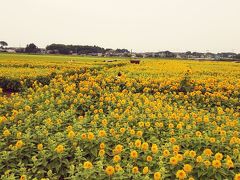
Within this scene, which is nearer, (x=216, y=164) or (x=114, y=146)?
(x=216, y=164)

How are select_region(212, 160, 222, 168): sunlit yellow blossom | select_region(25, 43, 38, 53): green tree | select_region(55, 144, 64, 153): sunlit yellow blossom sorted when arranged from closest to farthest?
select_region(212, 160, 222, 168): sunlit yellow blossom → select_region(55, 144, 64, 153): sunlit yellow blossom → select_region(25, 43, 38, 53): green tree

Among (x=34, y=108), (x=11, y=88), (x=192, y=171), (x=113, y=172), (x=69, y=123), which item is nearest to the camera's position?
(x=113, y=172)

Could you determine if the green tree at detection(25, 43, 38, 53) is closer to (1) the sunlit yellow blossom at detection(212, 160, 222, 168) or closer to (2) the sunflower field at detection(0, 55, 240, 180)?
(2) the sunflower field at detection(0, 55, 240, 180)

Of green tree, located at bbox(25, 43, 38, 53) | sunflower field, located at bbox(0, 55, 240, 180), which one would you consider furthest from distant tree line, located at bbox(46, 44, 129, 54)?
sunflower field, located at bbox(0, 55, 240, 180)

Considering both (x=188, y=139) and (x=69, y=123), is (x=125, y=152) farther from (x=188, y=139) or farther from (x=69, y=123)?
(x=69, y=123)

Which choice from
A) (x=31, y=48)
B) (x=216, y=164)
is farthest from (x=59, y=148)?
(x=31, y=48)

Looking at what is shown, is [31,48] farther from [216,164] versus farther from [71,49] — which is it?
[216,164]

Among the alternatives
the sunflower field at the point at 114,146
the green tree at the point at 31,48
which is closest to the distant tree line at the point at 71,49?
the green tree at the point at 31,48

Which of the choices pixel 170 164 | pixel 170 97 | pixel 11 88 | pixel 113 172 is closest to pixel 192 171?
pixel 170 164

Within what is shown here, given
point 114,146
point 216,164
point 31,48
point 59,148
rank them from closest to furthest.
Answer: point 216,164 < point 59,148 < point 114,146 < point 31,48

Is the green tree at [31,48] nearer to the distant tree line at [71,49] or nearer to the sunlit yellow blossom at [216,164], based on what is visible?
the distant tree line at [71,49]

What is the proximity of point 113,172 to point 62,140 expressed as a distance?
1435 mm

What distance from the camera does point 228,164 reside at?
130 inches

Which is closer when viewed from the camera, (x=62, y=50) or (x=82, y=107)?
(x=82, y=107)
